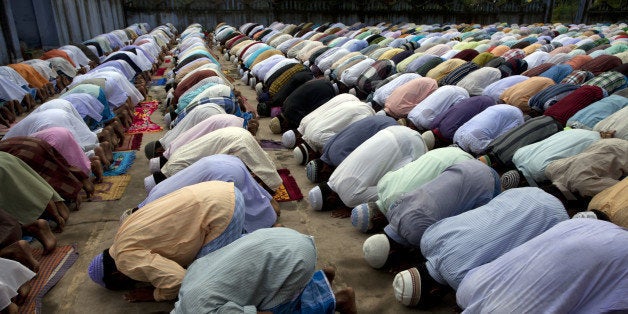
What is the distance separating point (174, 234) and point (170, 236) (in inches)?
1.1

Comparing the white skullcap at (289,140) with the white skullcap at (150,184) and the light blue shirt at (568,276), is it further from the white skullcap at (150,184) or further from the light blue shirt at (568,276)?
the light blue shirt at (568,276)

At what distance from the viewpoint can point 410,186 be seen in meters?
3.29

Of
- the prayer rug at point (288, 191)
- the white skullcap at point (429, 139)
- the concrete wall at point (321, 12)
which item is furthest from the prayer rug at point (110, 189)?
the concrete wall at point (321, 12)

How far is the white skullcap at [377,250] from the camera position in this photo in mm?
3018

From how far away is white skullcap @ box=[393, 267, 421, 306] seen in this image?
2.60 meters

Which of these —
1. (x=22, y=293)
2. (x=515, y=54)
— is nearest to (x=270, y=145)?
(x=22, y=293)

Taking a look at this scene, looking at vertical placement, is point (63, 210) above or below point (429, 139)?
below

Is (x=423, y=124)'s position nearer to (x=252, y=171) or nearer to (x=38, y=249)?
(x=252, y=171)

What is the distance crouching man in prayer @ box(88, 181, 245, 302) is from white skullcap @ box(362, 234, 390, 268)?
3.08ft

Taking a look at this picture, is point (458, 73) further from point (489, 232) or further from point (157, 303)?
point (157, 303)

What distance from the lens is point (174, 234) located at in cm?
263

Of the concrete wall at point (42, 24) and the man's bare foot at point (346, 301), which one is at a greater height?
the concrete wall at point (42, 24)

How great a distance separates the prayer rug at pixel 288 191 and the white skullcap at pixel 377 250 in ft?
4.36

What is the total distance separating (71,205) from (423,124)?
4.00m
